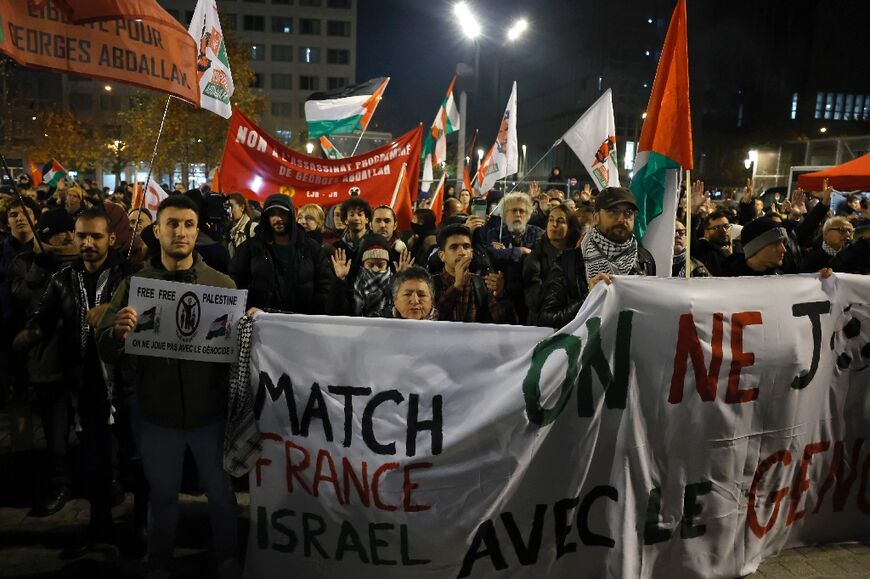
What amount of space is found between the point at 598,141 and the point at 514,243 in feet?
8.21

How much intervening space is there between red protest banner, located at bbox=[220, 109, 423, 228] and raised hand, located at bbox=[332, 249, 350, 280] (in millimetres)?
2441

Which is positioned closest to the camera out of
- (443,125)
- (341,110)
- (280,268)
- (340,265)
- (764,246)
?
(764,246)

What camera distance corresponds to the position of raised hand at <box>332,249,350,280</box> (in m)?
5.43

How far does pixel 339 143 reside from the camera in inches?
495

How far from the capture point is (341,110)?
10789 millimetres

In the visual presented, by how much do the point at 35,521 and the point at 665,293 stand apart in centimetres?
406

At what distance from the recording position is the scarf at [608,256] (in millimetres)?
4086

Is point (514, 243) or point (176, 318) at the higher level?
point (514, 243)

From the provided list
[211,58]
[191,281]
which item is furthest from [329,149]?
[191,281]

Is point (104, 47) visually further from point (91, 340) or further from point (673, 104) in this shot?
point (673, 104)

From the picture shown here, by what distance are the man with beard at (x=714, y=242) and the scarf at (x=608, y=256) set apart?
223 centimetres

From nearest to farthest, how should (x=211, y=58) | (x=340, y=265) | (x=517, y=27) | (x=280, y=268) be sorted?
(x=280, y=268), (x=340, y=265), (x=211, y=58), (x=517, y=27)

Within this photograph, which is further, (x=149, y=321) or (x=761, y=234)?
(x=761, y=234)

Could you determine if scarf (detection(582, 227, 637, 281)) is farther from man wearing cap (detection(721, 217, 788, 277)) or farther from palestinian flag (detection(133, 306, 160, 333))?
palestinian flag (detection(133, 306, 160, 333))
